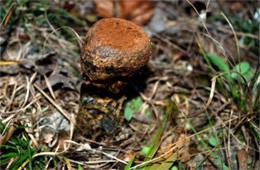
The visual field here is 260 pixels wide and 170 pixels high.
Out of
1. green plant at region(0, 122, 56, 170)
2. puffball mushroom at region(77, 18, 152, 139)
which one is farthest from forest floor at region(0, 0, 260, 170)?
puffball mushroom at region(77, 18, 152, 139)

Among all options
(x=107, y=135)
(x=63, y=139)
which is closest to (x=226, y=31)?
(x=107, y=135)

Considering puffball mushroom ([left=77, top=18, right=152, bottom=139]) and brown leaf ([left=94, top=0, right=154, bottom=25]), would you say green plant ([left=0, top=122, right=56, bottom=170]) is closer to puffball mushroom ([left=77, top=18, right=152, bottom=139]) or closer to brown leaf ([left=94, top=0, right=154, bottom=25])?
puffball mushroom ([left=77, top=18, right=152, bottom=139])

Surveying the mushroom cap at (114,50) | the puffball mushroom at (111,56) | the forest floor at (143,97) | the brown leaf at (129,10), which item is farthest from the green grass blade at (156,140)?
the brown leaf at (129,10)

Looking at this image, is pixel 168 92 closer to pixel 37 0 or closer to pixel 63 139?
pixel 63 139

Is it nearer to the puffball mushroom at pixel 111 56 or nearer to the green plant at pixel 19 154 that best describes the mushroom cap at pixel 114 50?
the puffball mushroom at pixel 111 56

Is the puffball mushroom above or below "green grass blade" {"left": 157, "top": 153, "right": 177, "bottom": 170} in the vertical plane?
above

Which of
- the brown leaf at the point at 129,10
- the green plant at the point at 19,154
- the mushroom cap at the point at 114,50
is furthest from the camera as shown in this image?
the brown leaf at the point at 129,10
